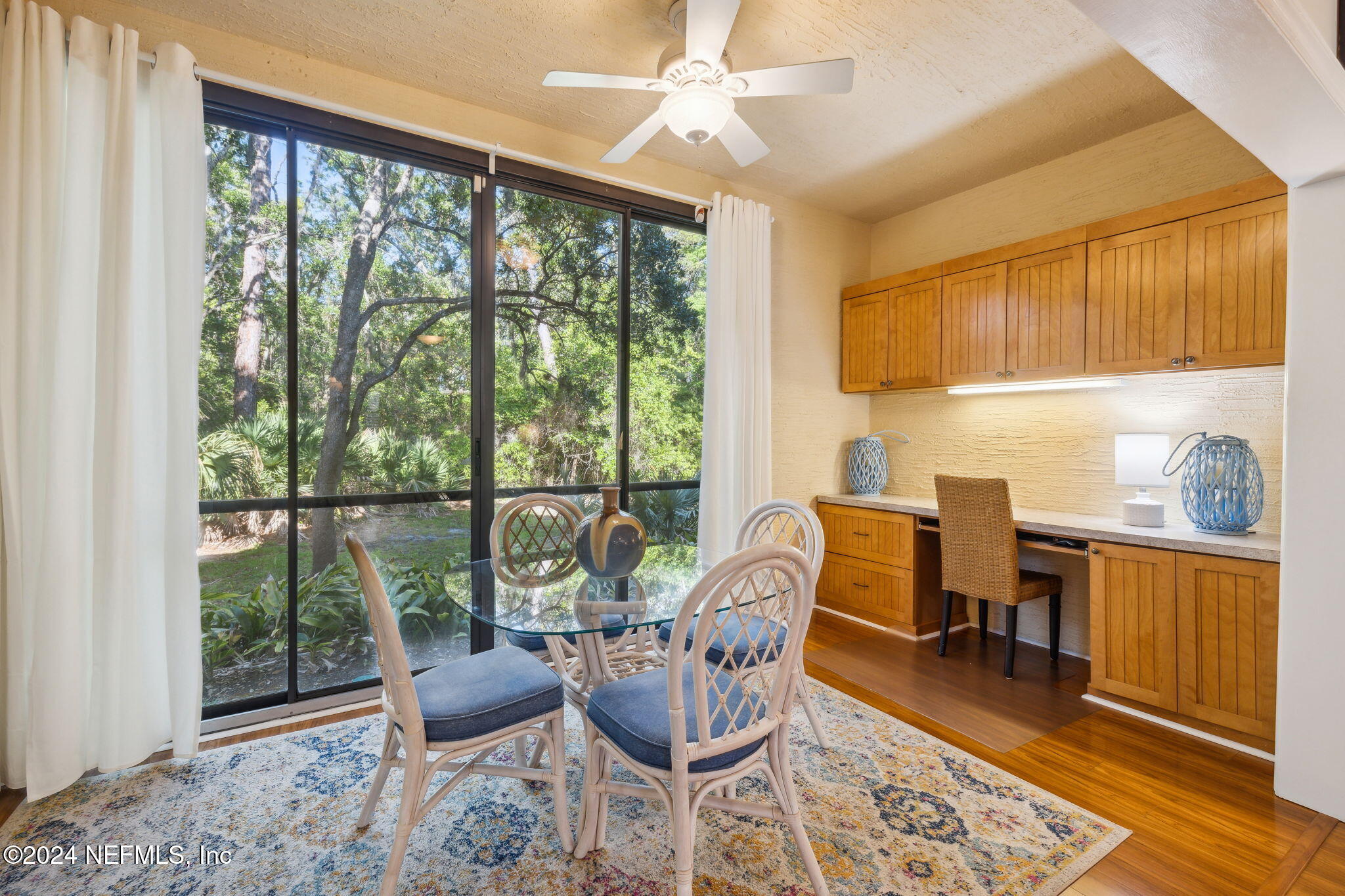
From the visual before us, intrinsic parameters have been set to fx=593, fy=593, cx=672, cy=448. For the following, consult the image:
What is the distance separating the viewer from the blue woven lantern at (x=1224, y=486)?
98.1 inches

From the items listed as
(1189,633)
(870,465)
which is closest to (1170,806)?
(1189,633)

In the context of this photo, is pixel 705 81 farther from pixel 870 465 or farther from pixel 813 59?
pixel 870 465

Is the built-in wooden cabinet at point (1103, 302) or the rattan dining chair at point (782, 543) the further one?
the built-in wooden cabinet at point (1103, 302)

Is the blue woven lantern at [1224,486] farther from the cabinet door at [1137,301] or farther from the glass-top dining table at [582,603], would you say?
the glass-top dining table at [582,603]

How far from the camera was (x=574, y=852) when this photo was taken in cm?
168

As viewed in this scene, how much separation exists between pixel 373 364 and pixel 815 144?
100 inches

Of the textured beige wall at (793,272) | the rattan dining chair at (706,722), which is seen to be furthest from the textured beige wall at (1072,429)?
the rattan dining chair at (706,722)

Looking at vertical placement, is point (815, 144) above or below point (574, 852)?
above

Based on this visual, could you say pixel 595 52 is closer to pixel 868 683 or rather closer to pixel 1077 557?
pixel 868 683

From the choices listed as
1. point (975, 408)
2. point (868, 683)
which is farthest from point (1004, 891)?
point (975, 408)

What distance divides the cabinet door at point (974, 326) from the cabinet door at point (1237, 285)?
86 cm

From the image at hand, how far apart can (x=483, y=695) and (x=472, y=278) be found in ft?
6.71

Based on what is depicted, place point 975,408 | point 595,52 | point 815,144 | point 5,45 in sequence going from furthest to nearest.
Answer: point 975,408 < point 815,144 < point 595,52 < point 5,45

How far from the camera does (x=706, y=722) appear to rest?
1.40 metres
